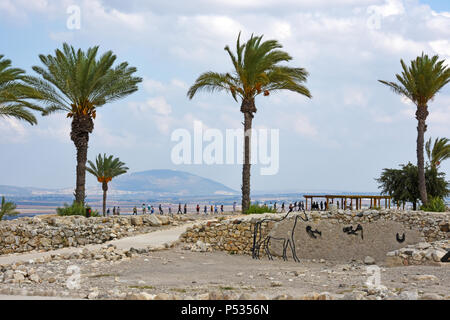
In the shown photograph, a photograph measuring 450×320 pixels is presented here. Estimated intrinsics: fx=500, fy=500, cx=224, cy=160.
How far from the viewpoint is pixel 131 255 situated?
14.5 m

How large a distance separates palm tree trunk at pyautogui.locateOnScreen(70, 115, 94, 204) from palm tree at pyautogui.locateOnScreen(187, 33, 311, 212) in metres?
5.57

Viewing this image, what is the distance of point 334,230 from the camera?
56.5ft

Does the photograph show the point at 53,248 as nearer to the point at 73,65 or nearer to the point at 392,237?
the point at 73,65

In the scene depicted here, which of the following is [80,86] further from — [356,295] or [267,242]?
[356,295]

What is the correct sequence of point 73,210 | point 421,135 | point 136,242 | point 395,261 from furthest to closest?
point 421,135
point 73,210
point 136,242
point 395,261

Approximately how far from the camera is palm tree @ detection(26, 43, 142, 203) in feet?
75.3

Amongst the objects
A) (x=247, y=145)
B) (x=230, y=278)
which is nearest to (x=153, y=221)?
(x=247, y=145)

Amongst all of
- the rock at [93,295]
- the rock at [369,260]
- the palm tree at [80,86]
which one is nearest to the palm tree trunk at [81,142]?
the palm tree at [80,86]

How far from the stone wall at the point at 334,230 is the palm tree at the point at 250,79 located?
18.8 feet

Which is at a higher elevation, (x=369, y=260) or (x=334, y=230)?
(x=334, y=230)

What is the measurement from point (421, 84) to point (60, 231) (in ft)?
63.0

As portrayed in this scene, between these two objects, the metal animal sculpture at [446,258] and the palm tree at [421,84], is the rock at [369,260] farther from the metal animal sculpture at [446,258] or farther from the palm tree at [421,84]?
the palm tree at [421,84]
